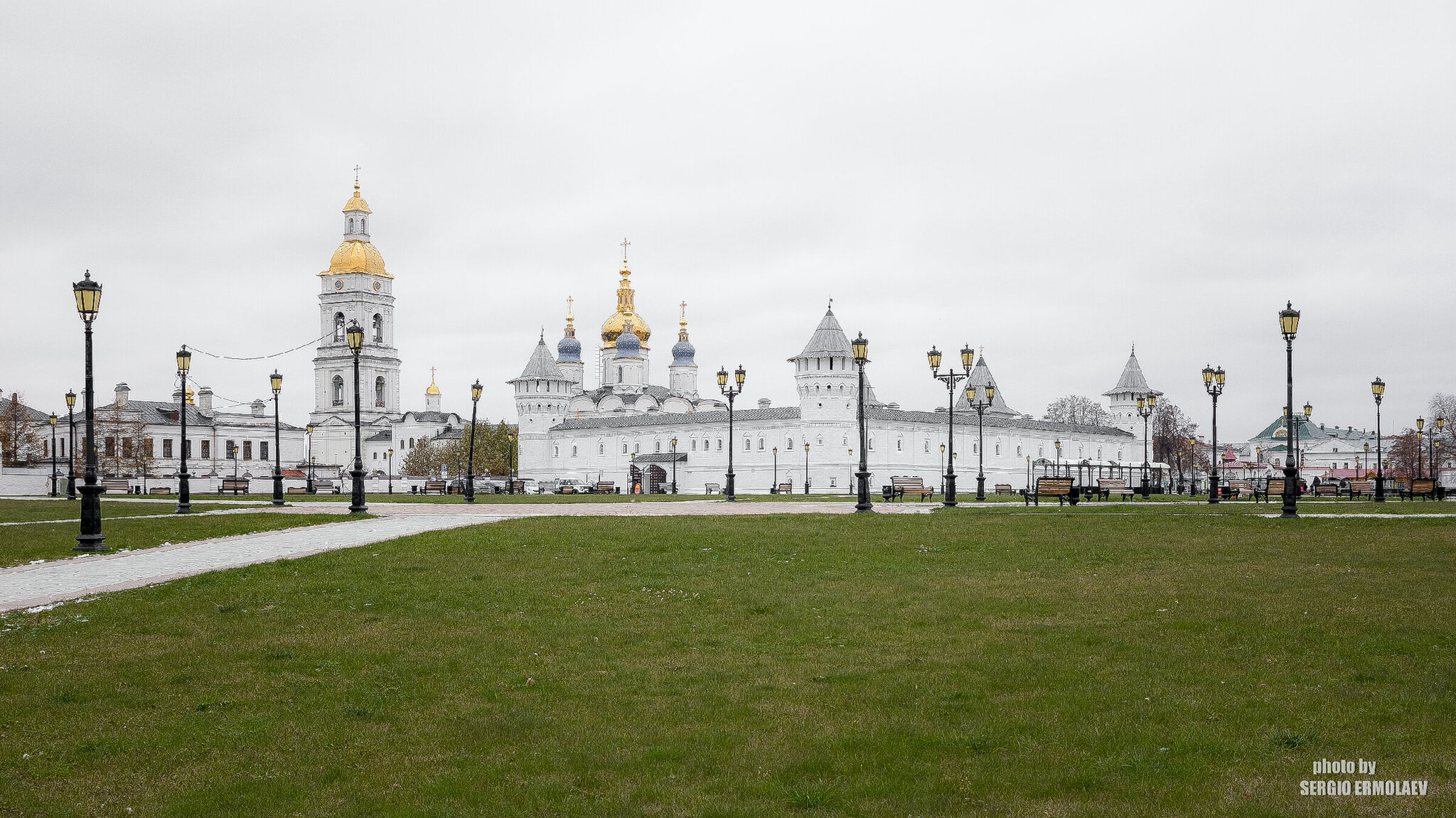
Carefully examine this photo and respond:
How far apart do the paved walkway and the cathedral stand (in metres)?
90.6

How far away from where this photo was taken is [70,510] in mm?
34438

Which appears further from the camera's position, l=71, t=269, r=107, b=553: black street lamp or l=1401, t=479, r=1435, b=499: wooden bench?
→ l=1401, t=479, r=1435, b=499: wooden bench

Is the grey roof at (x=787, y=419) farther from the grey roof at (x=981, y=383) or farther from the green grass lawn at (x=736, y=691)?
the green grass lawn at (x=736, y=691)

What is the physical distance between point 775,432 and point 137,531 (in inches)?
2674

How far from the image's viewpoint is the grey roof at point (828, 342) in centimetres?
8538

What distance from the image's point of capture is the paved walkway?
46.0 feet

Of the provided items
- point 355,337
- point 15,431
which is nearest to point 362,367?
point 15,431

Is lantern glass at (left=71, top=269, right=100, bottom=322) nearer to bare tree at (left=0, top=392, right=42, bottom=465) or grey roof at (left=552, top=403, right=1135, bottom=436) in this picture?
bare tree at (left=0, top=392, right=42, bottom=465)

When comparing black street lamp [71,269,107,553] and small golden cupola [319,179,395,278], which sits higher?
small golden cupola [319,179,395,278]

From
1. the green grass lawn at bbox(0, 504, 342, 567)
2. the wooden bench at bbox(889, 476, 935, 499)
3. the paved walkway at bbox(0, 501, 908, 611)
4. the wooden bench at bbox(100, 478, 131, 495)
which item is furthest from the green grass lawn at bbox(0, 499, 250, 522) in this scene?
the wooden bench at bbox(889, 476, 935, 499)

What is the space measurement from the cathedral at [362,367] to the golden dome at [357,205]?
0.08 metres

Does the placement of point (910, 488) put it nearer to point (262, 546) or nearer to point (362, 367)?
point (262, 546)

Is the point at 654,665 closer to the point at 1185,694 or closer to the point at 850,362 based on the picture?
the point at 1185,694

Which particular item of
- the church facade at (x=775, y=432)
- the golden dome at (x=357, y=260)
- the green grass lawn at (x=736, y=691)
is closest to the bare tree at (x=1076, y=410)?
the church facade at (x=775, y=432)
